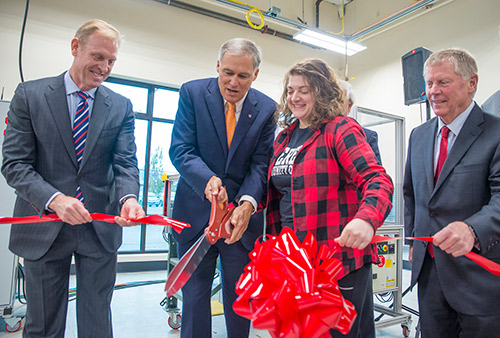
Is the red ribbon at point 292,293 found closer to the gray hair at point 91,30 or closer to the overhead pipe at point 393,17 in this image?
the gray hair at point 91,30

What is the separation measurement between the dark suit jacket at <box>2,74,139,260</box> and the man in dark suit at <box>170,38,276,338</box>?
0.77 ft

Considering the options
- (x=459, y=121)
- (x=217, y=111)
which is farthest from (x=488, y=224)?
(x=217, y=111)

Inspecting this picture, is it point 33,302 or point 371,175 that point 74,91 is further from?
point 371,175

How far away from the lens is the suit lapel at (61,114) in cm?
125

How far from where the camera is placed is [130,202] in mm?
1283

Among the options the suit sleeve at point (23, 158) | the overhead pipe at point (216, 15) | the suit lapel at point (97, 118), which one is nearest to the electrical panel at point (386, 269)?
the suit lapel at point (97, 118)

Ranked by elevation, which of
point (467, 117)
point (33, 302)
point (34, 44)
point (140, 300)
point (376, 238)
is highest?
point (34, 44)

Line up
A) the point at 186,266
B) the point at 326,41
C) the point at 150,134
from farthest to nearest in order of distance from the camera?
the point at 326,41 < the point at 150,134 < the point at 186,266

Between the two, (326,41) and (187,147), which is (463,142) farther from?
(326,41)

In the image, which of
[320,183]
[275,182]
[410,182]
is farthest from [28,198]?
[410,182]

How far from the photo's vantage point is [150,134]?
17.5 ft

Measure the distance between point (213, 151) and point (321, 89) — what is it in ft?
1.54

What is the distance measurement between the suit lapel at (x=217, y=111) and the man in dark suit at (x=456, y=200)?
0.83 m

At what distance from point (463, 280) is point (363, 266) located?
438mm
